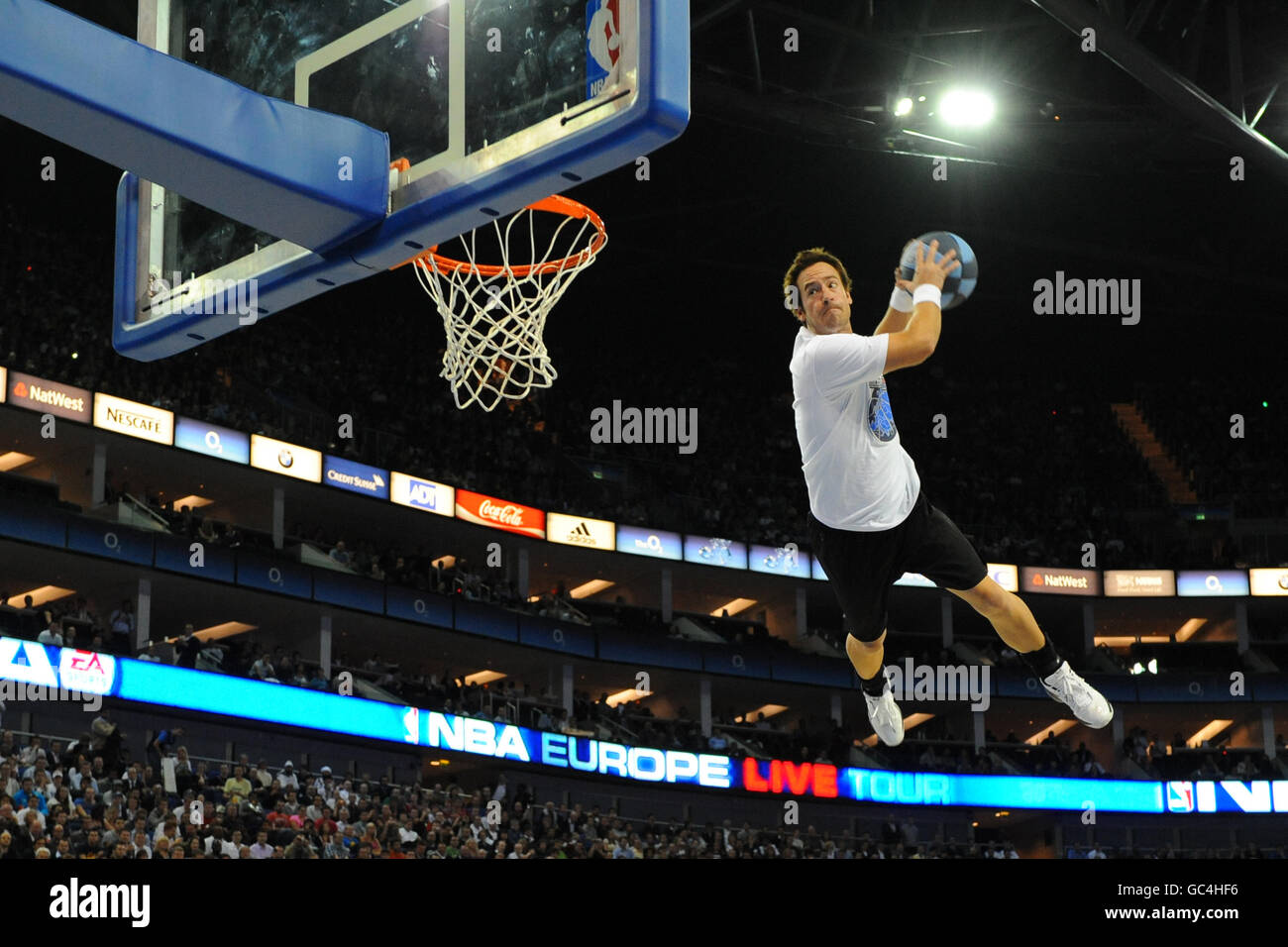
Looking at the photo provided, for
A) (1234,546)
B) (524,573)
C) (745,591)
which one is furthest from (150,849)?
(1234,546)

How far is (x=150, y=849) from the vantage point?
19.0 m

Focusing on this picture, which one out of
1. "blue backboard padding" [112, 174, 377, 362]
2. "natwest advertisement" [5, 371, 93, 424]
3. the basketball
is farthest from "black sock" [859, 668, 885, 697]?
"natwest advertisement" [5, 371, 93, 424]

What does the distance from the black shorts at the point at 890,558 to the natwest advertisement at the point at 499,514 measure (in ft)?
94.1

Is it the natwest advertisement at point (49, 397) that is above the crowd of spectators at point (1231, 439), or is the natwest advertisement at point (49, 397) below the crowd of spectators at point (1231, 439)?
below

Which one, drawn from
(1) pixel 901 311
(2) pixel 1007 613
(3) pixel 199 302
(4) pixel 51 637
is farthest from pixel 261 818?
(1) pixel 901 311

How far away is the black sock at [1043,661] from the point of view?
27.2 ft

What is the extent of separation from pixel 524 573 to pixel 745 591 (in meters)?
7.20

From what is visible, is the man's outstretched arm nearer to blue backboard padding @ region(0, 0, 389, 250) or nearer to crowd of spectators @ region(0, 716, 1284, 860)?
blue backboard padding @ region(0, 0, 389, 250)

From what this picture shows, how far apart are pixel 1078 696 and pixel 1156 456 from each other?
40510 mm

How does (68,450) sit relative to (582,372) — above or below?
below

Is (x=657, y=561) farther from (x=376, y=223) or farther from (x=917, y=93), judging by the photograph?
(x=376, y=223)

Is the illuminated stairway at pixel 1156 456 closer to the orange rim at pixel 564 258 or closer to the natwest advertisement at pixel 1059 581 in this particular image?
the natwest advertisement at pixel 1059 581

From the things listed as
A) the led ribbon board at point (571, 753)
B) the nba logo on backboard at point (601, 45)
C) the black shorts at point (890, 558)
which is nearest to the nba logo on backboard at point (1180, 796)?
the led ribbon board at point (571, 753)

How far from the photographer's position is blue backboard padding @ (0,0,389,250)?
6.01 m
